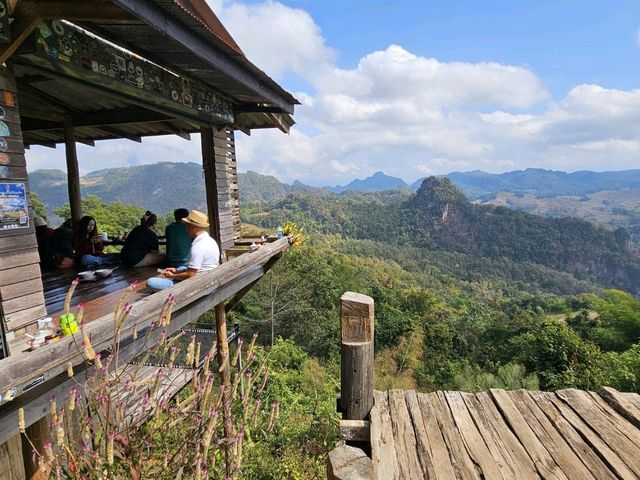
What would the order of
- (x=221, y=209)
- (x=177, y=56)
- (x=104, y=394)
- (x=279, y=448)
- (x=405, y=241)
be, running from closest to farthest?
(x=104, y=394)
(x=177, y=56)
(x=221, y=209)
(x=279, y=448)
(x=405, y=241)

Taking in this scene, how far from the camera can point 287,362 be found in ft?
59.8

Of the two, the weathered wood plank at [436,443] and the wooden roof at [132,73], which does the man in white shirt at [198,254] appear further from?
the weathered wood plank at [436,443]

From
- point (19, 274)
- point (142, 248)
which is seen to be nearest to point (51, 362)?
point (19, 274)

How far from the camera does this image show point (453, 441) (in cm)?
295

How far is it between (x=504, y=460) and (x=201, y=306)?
3.42m

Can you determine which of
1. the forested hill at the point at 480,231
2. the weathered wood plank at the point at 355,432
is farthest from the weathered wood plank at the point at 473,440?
the forested hill at the point at 480,231

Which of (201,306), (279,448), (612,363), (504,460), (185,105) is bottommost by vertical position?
(612,363)

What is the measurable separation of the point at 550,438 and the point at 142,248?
5.19m

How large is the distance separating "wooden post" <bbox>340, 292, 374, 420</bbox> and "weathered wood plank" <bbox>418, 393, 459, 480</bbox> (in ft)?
1.62

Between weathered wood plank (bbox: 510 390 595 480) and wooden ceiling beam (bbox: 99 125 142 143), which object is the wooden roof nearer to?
wooden ceiling beam (bbox: 99 125 142 143)

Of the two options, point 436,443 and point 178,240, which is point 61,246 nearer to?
point 178,240

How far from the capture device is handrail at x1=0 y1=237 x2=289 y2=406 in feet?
7.54

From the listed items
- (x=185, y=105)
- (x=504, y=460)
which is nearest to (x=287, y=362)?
(x=185, y=105)

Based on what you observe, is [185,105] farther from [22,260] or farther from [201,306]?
[22,260]
